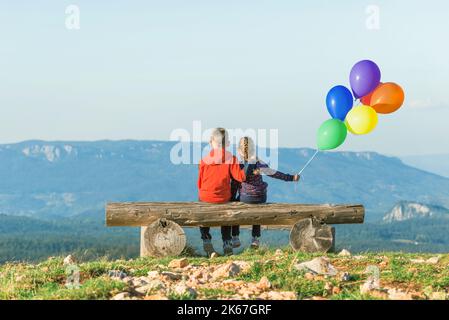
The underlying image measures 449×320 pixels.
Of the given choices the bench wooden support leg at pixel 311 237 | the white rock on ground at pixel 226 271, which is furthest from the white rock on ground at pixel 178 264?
the bench wooden support leg at pixel 311 237

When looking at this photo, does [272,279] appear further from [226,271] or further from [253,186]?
[253,186]

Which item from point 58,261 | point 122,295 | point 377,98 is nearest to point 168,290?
point 122,295

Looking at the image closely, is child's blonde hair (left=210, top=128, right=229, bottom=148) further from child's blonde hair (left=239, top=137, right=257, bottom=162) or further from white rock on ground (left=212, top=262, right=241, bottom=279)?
white rock on ground (left=212, top=262, right=241, bottom=279)

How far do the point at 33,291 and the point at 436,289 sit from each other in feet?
16.8

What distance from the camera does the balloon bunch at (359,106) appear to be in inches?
563

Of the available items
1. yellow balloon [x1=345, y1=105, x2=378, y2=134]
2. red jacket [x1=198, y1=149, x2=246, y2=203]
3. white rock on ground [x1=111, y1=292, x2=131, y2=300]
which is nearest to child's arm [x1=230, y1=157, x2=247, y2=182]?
red jacket [x1=198, y1=149, x2=246, y2=203]

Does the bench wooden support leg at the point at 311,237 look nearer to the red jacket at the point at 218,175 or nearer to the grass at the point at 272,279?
the red jacket at the point at 218,175

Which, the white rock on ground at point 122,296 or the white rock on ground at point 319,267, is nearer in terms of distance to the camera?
the white rock on ground at point 122,296

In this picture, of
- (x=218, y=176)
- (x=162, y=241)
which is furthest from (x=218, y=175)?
(x=162, y=241)

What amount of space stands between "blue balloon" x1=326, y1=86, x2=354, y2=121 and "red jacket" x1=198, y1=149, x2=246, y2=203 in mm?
2426

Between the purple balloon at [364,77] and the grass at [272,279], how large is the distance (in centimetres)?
416
